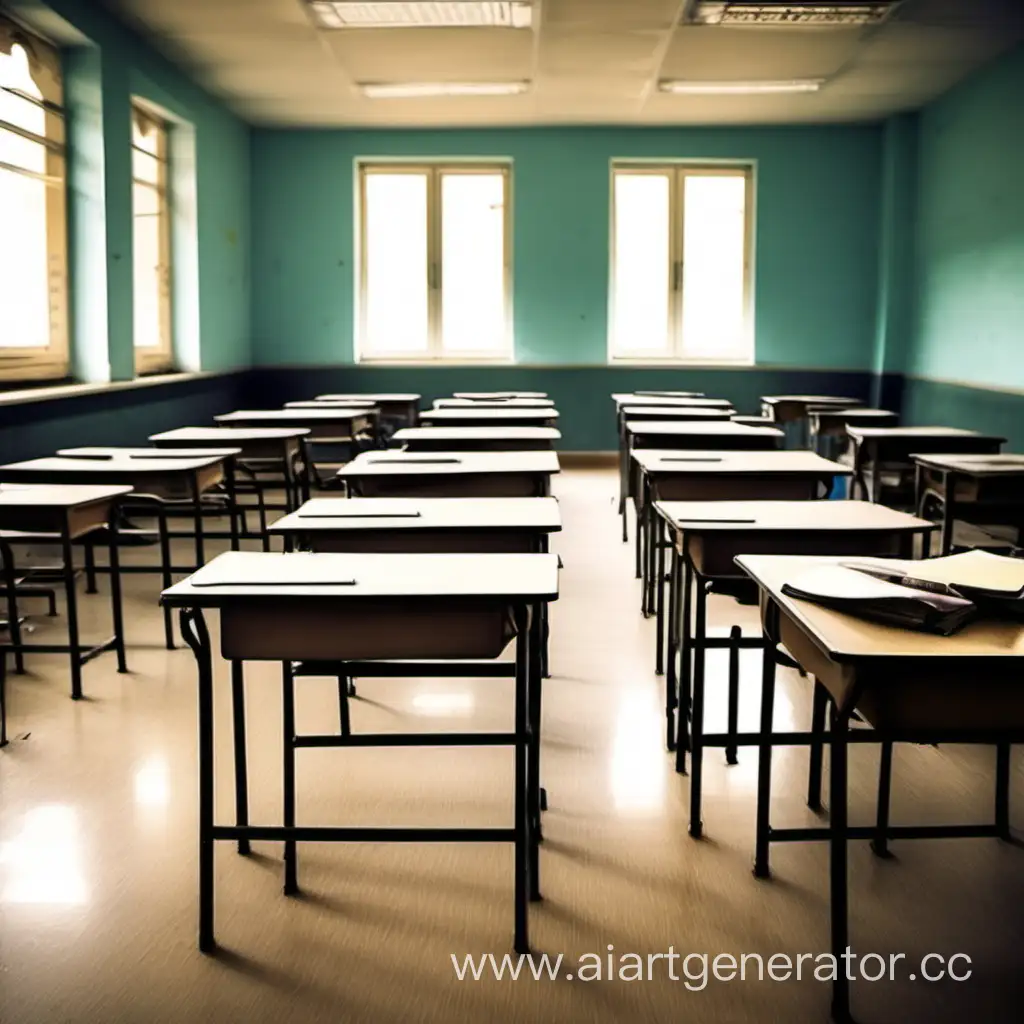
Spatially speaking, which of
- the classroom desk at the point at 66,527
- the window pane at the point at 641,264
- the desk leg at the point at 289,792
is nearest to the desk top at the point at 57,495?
the classroom desk at the point at 66,527

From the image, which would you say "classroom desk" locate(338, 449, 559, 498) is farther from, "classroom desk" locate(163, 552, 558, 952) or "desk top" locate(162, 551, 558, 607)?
"classroom desk" locate(163, 552, 558, 952)

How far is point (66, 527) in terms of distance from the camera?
354 cm

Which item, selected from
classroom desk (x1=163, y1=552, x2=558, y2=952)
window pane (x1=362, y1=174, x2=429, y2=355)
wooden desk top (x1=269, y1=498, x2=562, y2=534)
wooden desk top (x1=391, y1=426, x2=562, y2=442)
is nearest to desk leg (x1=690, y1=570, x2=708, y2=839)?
Result: wooden desk top (x1=269, y1=498, x2=562, y2=534)

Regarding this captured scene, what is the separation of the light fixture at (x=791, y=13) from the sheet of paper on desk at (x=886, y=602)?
5793mm

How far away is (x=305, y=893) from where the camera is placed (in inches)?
92.0

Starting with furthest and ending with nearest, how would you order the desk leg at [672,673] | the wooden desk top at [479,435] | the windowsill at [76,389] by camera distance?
the windowsill at [76,389], the wooden desk top at [479,435], the desk leg at [672,673]

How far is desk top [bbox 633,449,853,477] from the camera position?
374 cm

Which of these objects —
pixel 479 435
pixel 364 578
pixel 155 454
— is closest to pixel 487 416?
pixel 479 435

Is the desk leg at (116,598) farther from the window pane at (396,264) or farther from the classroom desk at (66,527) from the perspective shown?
the window pane at (396,264)

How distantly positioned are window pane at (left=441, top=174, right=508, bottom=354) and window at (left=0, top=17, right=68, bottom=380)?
4.51 meters

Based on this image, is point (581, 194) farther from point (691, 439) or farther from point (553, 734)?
point (553, 734)

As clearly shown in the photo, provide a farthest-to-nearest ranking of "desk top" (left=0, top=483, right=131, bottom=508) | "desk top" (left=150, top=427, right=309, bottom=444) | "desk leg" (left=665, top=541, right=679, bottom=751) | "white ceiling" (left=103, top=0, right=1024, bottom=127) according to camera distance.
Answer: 1. "white ceiling" (left=103, top=0, right=1024, bottom=127)
2. "desk top" (left=150, top=427, right=309, bottom=444)
3. "desk top" (left=0, top=483, right=131, bottom=508)
4. "desk leg" (left=665, top=541, right=679, bottom=751)

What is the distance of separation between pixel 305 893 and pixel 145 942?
1.05ft

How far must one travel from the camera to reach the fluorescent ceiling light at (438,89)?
9.13 m
